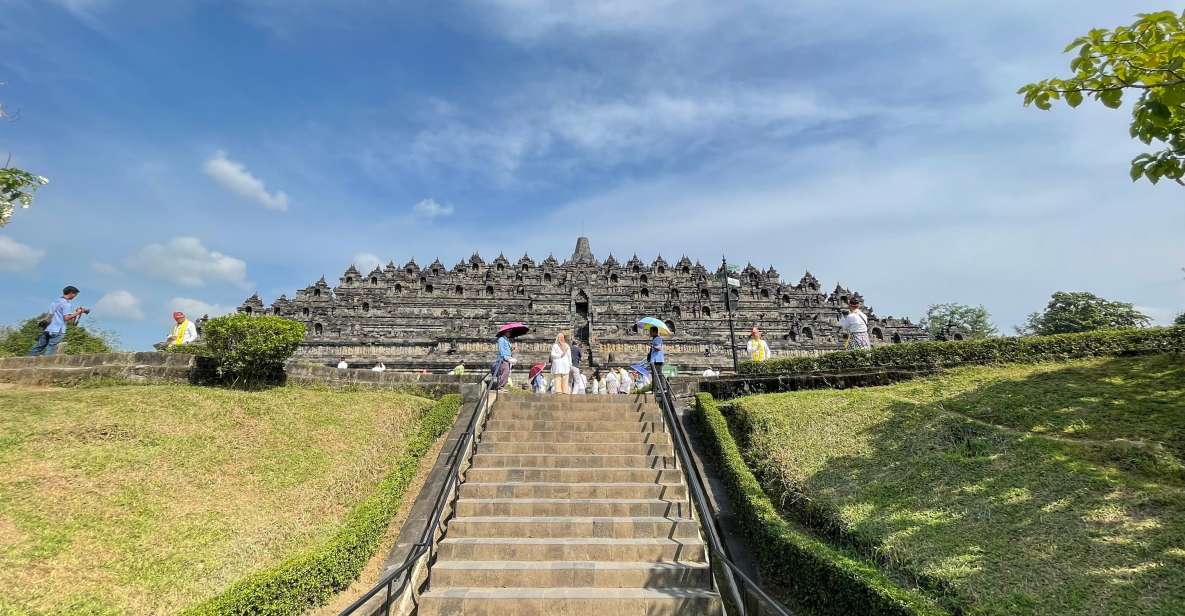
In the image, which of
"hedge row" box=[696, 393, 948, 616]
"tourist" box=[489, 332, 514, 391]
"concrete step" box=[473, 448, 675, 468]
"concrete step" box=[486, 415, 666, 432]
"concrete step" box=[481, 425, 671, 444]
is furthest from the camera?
"tourist" box=[489, 332, 514, 391]

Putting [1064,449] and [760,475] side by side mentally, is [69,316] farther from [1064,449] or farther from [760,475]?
[1064,449]

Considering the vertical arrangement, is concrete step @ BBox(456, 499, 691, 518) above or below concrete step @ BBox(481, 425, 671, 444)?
below

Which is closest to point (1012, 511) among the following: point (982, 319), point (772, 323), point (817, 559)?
point (817, 559)

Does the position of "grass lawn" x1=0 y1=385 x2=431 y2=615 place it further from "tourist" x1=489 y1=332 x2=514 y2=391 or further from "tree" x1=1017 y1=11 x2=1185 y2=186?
"tree" x1=1017 y1=11 x2=1185 y2=186

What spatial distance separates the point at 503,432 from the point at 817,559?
604 cm

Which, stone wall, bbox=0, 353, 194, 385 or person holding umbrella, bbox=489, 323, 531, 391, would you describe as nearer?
stone wall, bbox=0, 353, 194, 385

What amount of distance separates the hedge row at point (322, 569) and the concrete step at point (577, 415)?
2368mm

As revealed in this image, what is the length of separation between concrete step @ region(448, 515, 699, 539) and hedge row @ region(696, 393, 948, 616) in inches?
35.4

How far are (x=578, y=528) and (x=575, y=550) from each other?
49 centimetres

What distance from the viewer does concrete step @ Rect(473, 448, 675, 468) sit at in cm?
883

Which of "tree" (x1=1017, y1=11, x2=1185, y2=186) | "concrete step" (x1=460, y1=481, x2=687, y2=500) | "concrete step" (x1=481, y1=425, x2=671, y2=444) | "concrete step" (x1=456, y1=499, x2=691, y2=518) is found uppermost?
"tree" (x1=1017, y1=11, x2=1185, y2=186)

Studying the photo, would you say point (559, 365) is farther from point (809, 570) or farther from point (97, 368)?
point (97, 368)

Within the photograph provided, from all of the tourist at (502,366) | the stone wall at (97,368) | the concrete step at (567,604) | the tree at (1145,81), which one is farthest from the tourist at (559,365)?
the tree at (1145,81)

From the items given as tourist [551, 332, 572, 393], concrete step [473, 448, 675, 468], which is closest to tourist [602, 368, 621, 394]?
tourist [551, 332, 572, 393]
